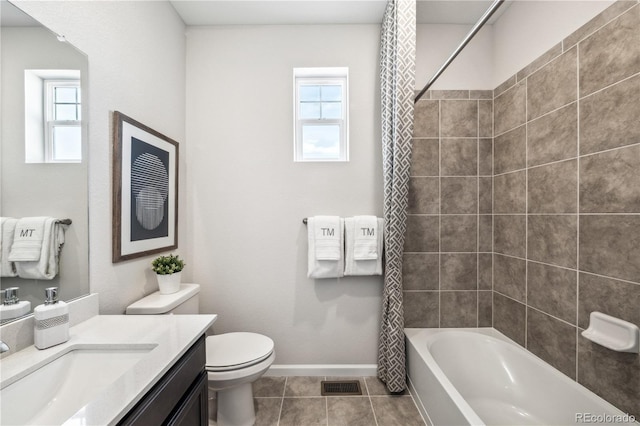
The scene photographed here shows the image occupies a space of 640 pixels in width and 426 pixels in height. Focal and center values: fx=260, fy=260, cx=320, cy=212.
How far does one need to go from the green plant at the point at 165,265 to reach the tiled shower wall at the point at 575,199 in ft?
7.03

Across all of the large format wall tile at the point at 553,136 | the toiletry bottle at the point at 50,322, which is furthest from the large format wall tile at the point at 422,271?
the toiletry bottle at the point at 50,322

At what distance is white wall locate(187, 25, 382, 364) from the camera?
1921 millimetres

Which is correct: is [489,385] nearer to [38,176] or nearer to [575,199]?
[575,199]

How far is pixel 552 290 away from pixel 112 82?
2563mm

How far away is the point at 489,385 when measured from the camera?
5.35 ft

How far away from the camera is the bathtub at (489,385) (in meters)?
1.22

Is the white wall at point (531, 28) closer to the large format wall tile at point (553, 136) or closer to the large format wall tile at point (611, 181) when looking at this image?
the large format wall tile at point (553, 136)

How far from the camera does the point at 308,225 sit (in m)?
1.85

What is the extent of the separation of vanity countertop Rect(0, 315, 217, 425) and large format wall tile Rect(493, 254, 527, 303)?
1.86 meters

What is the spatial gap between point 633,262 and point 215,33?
273cm

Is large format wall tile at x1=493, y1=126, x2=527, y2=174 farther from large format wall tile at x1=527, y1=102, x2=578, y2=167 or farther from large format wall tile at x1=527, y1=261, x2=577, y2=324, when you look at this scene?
large format wall tile at x1=527, y1=261, x2=577, y2=324

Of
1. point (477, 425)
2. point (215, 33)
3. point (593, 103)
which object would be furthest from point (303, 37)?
point (477, 425)

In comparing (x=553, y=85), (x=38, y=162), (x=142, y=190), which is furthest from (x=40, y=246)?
(x=553, y=85)

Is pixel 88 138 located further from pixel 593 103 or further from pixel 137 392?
pixel 593 103
